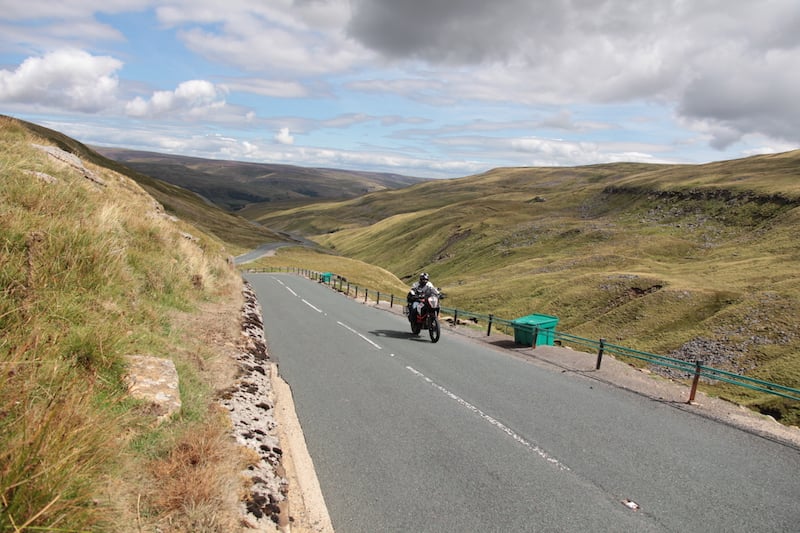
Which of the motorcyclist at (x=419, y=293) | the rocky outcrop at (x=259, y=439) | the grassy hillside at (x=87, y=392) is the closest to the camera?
the grassy hillside at (x=87, y=392)

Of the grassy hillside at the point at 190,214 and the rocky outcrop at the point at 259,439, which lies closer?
the rocky outcrop at the point at 259,439

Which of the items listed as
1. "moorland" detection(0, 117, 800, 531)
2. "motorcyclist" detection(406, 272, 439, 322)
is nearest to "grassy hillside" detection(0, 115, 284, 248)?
"moorland" detection(0, 117, 800, 531)

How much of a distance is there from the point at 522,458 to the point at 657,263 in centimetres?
5735

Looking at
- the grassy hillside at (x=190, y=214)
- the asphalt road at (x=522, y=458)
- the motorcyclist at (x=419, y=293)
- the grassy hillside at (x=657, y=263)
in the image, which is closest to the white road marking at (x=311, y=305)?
the motorcyclist at (x=419, y=293)

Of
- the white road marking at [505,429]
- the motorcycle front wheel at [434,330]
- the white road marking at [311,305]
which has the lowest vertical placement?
the white road marking at [311,305]

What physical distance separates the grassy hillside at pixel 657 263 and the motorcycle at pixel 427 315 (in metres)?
16.1

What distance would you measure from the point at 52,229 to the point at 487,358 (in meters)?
11.4

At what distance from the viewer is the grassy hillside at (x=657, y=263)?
102ft

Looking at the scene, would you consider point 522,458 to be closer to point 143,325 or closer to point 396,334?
point 143,325

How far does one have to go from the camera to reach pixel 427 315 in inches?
690

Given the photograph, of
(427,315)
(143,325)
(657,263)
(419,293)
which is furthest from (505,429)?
(657,263)

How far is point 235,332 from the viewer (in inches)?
466

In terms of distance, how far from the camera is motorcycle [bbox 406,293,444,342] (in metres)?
17.1

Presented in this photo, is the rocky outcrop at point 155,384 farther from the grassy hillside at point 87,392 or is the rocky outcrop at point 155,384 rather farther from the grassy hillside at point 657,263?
the grassy hillside at point 657,263
